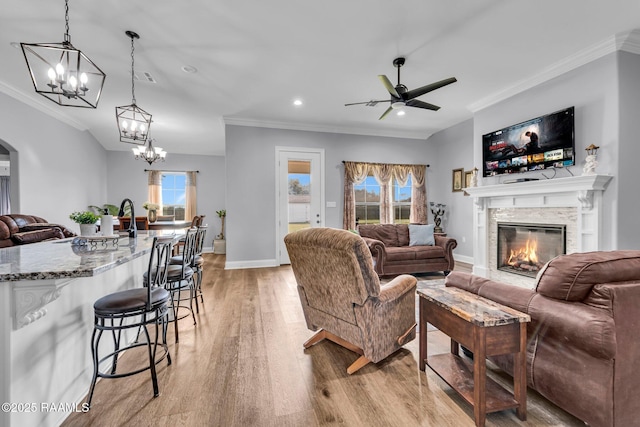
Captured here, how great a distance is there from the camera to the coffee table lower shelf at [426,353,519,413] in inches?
59.6

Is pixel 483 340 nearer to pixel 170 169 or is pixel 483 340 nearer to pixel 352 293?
pixel 352 293

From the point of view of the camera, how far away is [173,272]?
103 inches

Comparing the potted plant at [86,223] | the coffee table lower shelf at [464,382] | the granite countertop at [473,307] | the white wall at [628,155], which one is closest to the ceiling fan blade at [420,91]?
the white wall at [628,155]

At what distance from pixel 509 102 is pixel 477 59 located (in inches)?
54.3

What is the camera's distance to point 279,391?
181 centimetres

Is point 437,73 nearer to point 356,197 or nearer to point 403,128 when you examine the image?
point 403,128

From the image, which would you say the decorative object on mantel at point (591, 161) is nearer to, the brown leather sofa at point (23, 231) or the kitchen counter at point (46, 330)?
the kitchen counter at point (46, 330)

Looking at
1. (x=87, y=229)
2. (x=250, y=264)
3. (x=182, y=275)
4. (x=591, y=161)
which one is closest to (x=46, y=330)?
(x=87, y=229)

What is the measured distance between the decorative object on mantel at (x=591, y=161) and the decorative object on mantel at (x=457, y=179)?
2.73 metres

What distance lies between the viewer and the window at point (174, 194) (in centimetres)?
820

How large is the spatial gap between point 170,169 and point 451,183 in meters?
7.68

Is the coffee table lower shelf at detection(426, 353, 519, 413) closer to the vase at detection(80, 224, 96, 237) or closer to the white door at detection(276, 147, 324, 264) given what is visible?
the vase at detection(80, 224, 96, 237)

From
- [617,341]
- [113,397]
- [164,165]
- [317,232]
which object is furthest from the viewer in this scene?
[164,165]

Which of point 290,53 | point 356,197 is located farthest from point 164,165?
point 290,53
